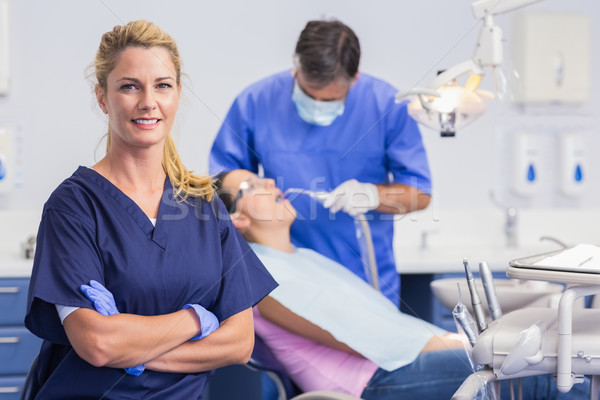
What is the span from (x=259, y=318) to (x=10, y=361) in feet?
3.32

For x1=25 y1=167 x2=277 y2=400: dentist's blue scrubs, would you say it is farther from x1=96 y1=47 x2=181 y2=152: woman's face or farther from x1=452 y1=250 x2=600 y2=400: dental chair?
x1=452 y1=250 x2=600 y2=400: dental chair

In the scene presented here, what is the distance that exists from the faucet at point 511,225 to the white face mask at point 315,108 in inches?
38.4

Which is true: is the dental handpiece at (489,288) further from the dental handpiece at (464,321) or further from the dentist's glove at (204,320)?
the dentist's glove at (204,320)

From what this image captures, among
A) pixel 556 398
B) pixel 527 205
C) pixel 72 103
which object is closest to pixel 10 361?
pixel 72 103

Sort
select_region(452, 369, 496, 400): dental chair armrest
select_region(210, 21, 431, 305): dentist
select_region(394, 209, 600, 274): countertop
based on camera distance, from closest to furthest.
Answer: select_region(452, 369, 496, 400): dental chair armrest
select_region(210, 21, 431, 305): dentist
select_region(394, 209, 600, 274): countertop

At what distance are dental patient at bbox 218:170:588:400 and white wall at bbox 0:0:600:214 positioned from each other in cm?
64

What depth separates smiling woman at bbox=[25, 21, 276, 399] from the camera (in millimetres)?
1070

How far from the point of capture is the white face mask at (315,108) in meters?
2.10

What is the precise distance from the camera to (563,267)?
100cm

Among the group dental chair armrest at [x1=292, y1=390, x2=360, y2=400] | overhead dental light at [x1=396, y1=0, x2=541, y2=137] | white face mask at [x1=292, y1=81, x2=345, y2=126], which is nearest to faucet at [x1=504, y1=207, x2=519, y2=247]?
white face mask at [x1=292, y1=81, x2=345, y2=126]

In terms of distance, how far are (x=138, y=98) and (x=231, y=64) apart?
150cm

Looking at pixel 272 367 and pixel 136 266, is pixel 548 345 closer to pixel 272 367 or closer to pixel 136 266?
pixel 136 266

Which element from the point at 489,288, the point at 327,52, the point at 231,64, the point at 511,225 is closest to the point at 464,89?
the point at 489,288

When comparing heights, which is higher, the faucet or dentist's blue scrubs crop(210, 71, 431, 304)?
dentist's blue scrubs crop(210, 71, 431, 304)
